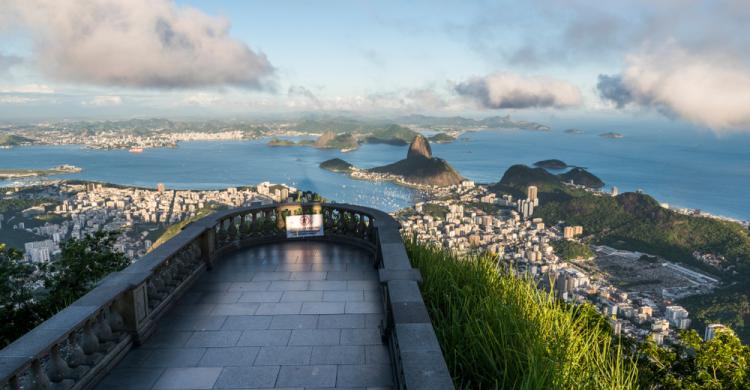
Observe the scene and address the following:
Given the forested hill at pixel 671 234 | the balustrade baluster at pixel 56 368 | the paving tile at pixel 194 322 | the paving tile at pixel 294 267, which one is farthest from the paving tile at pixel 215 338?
the forested hill at pixel 671 234

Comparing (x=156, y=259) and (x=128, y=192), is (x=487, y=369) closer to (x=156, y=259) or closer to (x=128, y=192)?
(x=156, y=259)

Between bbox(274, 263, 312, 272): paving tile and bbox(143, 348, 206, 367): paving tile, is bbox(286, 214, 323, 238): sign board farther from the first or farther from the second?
bbox(143, 348, 206, 367): paving tile

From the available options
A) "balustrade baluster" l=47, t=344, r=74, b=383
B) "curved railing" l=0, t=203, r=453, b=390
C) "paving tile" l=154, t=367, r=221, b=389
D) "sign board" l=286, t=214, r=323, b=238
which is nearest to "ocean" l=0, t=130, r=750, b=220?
"sign board" l=286, t=214, r=323, b=238

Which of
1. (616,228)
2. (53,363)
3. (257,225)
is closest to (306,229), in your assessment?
(257,225)

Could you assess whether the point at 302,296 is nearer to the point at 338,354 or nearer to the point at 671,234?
the point at 338,354

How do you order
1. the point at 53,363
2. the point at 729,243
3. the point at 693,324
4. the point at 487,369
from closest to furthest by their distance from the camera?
the point at 53,363 < the point at 487,369 < the point at 693,324 < the point at 729,243
